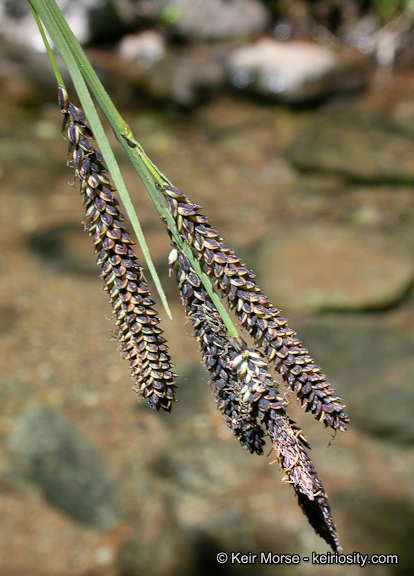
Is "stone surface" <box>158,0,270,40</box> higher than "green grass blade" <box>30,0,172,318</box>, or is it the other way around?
"stone surface" <box>158,0,270,40</box>

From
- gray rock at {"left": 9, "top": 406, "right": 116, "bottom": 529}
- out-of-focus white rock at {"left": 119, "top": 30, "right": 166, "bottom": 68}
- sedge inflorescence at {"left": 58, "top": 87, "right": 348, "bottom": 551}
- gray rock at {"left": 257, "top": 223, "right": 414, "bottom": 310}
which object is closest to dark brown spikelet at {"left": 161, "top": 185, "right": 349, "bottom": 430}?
sedge inflorescence at {"left": 58, "top": 87, "right": 348, "bottom": 551}

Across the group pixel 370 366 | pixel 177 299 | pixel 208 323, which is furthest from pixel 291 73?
pixel 208 323

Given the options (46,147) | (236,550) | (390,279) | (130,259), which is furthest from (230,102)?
(130,259)

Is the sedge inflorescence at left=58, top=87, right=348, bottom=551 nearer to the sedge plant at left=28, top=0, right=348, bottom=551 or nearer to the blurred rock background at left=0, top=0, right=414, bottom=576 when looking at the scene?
the sedge plant at left=28, top=0, right=348, bottom=551

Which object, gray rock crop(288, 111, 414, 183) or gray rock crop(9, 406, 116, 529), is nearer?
gray rock crop(9, 406, 116, 529)

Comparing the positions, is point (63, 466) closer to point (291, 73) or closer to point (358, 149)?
point (358, 149)

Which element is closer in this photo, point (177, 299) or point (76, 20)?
point (177, 299)
